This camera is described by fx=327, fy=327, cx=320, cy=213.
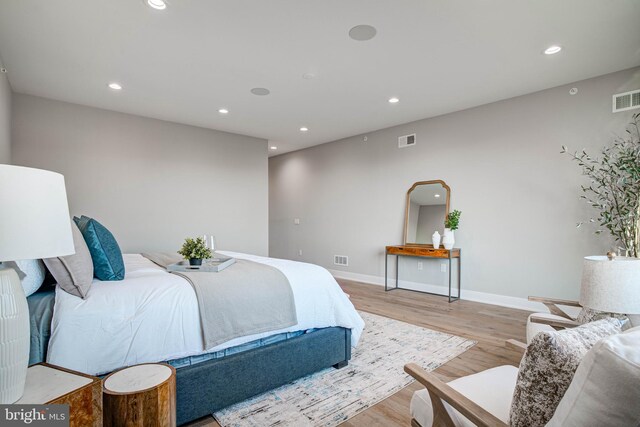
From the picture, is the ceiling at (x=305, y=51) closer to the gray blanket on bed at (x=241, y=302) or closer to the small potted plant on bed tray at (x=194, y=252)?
the small potted plant on bed tray at (x=194, y=252)

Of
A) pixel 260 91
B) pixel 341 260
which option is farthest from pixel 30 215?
pixel 341 260

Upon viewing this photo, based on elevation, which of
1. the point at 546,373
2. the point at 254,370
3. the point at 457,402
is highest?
the point at 546,373

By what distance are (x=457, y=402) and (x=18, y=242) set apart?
4.81ft

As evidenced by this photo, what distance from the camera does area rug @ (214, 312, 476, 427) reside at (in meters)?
1.91

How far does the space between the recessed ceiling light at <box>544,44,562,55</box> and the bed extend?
2.93 meters

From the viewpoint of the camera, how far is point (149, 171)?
4867mm

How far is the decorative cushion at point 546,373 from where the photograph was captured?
2.92ft

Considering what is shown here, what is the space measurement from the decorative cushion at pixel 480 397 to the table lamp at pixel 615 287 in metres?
0.57

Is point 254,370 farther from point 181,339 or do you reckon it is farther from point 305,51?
point 305,51

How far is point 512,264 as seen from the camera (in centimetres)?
425

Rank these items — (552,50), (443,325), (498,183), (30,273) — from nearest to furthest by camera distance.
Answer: (30,273), (552,50), (443,325), (498,183)

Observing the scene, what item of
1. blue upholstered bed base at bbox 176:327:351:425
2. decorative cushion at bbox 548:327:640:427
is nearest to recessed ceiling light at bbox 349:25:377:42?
blue upholstered bed base at bbox 176:327:351:425

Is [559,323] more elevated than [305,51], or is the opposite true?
[305,51]

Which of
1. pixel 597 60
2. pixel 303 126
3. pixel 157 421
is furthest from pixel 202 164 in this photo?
pixel 597 60
